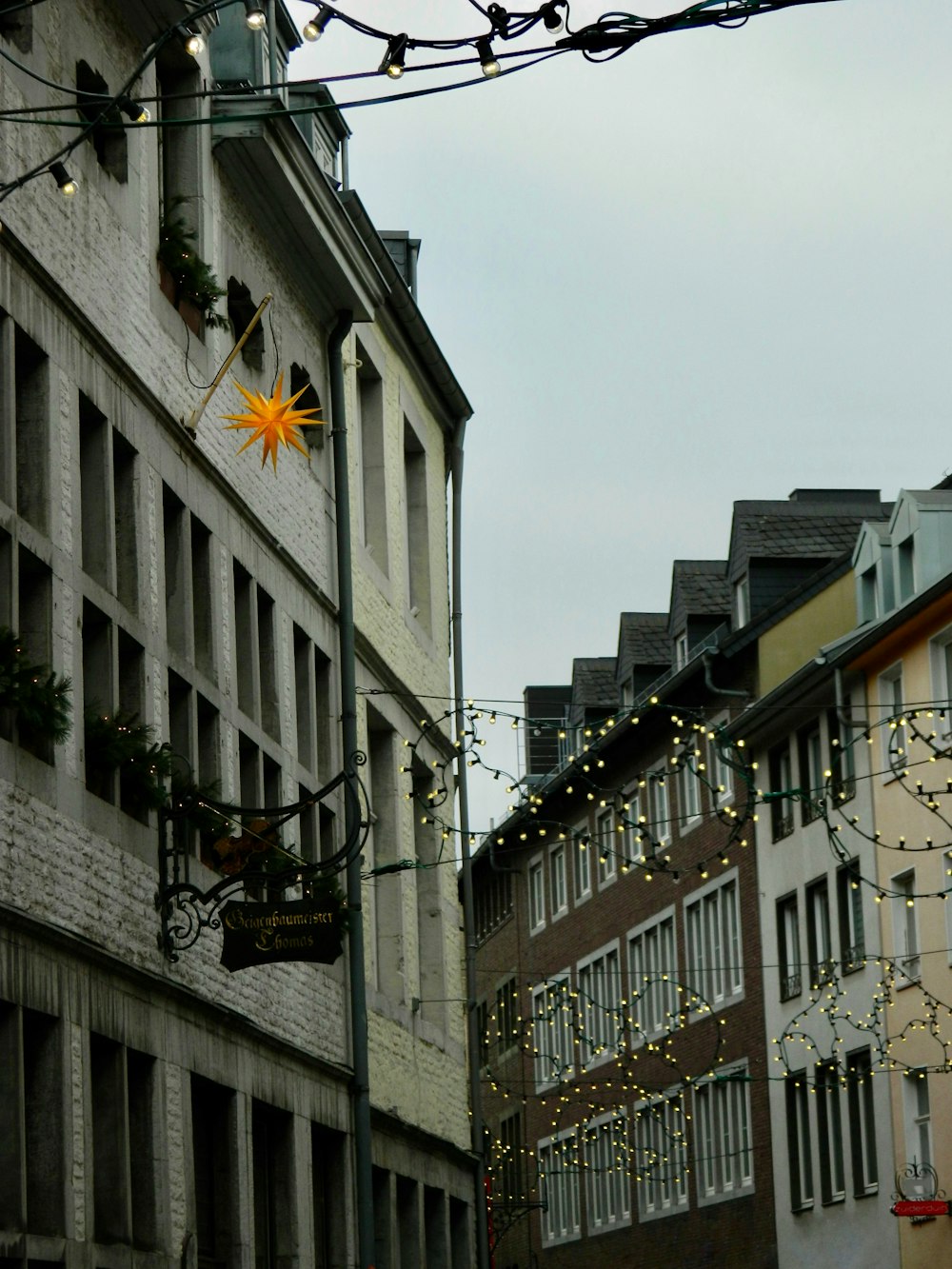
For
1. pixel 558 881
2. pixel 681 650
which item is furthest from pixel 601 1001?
pixel 681 650

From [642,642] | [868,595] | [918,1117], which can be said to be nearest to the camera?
[918,1117]

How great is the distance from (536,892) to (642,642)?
305 inches

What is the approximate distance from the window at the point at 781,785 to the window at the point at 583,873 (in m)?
10.6

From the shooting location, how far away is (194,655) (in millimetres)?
17984

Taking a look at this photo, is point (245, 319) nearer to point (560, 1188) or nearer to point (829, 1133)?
point (829, 1133)

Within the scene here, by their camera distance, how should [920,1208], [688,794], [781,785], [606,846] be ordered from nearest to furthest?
1. [920,1208]
2. [781,785]
3. [688,794]
4. [606,846]

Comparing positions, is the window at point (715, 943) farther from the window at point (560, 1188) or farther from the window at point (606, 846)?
the window at point (560, 1188)

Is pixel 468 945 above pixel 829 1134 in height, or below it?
above

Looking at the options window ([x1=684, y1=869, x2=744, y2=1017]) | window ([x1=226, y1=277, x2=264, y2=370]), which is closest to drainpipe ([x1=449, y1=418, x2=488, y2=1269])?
window ([x1=226, y1=277, x2=264, y2=370])

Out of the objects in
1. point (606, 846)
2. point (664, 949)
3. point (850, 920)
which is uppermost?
point (606, 846)

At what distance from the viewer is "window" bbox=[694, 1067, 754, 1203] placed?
4516cm

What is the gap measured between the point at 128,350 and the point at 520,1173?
151ft

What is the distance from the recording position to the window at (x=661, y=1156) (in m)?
48.3

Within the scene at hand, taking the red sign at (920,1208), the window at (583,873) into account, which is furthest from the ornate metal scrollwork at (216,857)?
the window at (583,873)
